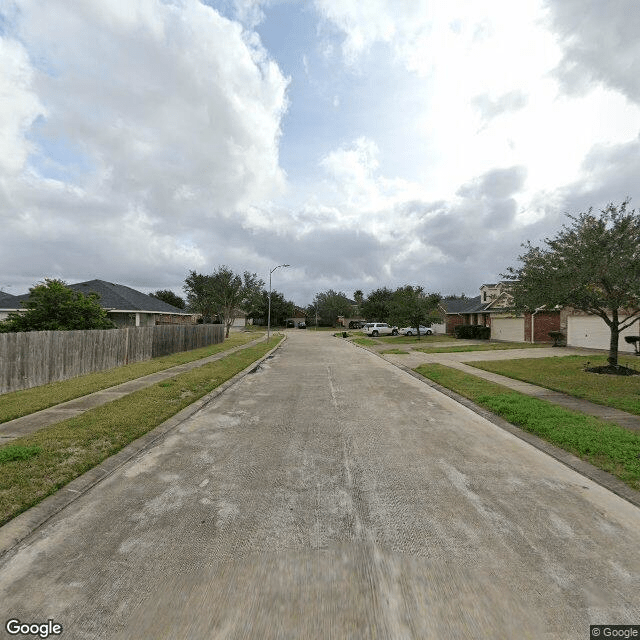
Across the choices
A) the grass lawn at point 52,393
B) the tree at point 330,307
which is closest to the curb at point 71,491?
the grass lawn at point 52,393

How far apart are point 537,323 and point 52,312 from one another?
33.5 metres

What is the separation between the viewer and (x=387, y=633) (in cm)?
233

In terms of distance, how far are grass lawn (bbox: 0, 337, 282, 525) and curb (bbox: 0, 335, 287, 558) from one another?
8 centimetres

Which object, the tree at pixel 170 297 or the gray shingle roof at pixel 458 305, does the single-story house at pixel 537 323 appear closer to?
the gray shingle roof at pixel 458 305

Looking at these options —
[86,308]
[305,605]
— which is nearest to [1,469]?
[305,605]

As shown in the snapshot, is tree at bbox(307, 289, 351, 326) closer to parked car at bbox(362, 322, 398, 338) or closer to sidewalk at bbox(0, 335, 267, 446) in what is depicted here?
parked car at bbox(362, 322, 398, 338)

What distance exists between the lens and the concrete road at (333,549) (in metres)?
2.46

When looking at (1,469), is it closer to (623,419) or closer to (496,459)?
(496,459)

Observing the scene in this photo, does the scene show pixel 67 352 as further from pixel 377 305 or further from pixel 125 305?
pixel 377 305

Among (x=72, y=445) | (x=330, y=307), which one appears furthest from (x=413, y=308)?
(x=330, y=307)

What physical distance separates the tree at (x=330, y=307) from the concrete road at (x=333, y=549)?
290ft

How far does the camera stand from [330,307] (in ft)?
312

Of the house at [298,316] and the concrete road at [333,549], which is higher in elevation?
the house at [298,316]

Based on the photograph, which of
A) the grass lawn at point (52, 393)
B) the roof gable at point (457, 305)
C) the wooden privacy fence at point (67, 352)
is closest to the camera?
the grass lawn at point (52, 393)
